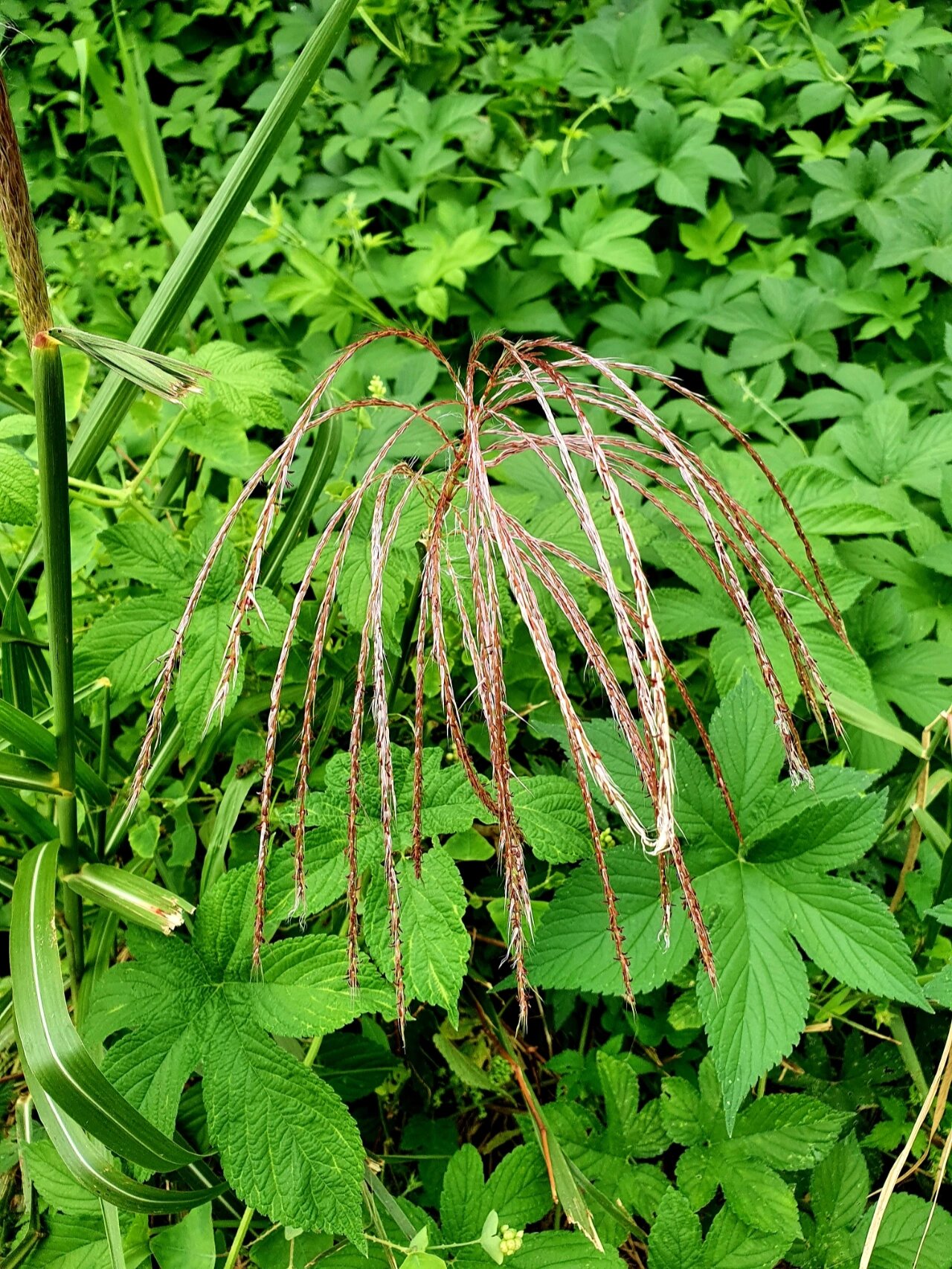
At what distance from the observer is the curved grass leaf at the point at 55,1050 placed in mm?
908

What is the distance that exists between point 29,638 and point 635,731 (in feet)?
3.09

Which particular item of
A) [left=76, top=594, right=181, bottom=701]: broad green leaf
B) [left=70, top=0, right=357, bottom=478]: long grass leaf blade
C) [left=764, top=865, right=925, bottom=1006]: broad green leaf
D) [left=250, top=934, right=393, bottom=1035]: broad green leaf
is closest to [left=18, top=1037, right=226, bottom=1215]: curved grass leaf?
[left=250, top=934, right=393, bottom=1035]: broad green leaf

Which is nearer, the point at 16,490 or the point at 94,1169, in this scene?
the point at 94,1169

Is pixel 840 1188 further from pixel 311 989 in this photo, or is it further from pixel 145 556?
pixel 145 556

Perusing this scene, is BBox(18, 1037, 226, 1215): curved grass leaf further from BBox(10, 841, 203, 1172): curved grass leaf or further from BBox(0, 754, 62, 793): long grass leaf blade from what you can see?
BBox(0, 754, 62, 793): long grass leaf blade

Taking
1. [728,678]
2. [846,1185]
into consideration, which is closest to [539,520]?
[728,678]

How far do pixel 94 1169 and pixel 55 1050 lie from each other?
17cm

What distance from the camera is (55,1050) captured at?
0.92m

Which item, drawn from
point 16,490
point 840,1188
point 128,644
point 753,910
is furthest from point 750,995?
point 16,490

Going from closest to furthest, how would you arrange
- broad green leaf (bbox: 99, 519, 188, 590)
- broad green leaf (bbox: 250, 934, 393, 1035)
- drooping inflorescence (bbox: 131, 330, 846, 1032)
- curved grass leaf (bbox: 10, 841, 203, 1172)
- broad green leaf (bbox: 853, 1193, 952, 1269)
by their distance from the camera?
drooping inflorescence (bbox: 131, 330, 846, 1032) < curved grass leaf (bbox: 10, 841, 203, 1172) < broad green leaf (bbox: 250, 934, 393, 1035) < broad green leaf (bbox: 853, 1193, 952, 1269) < broad green leaf (bbox: 99, 519, 188, 590)

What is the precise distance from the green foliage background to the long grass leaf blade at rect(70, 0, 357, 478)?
0.17 meters

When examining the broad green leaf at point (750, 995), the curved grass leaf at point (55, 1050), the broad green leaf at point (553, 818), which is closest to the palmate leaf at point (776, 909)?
the broad green leaf at point (750, 995)

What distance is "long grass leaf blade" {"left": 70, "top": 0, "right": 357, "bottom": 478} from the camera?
3.81ft

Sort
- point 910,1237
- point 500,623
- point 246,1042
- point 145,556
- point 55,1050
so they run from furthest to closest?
point 145,556 → point 910,1237 → point 246,1042 → point 55,1050 → point 500,623
